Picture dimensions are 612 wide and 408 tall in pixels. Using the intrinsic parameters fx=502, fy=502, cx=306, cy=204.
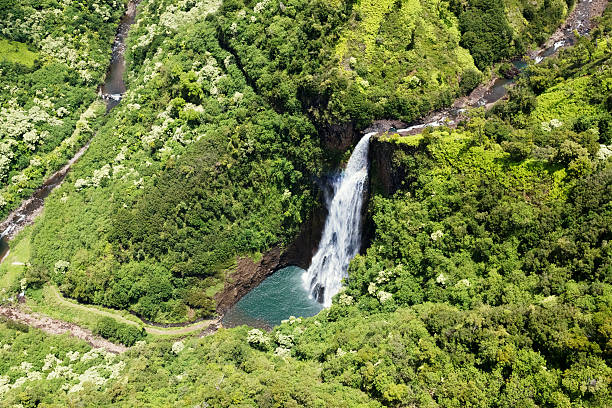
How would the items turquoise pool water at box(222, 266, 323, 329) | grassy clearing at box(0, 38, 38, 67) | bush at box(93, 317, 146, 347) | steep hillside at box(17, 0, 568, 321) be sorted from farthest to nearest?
grassy clearing at box(0, 38, 38, 67), turquoise pool water at box(222, 266, 323, 329), steep hillside at box(17, 0, 568, 321), bush at box(93, 317, 146, 347)

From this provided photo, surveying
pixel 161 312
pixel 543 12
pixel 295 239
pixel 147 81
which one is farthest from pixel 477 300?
pixel 147 81

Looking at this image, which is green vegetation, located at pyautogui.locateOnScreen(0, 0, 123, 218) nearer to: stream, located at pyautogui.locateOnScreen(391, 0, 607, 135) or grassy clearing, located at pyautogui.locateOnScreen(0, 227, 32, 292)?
grassy clearing, located at pyautogui.locateOnScreen(0, 227, 32, 292)

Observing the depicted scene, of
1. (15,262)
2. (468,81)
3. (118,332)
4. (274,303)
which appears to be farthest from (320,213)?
(15,262)

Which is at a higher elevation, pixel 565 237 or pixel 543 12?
pixel 543 12

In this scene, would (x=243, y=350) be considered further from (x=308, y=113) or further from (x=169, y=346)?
(x=308, y=113)

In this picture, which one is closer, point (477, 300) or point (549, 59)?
point (477, 300)

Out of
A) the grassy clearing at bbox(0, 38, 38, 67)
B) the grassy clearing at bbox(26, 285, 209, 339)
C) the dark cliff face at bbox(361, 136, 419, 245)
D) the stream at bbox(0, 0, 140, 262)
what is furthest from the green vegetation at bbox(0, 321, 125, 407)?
the grassy clearing at bbox(0, 38, 38, 67)
